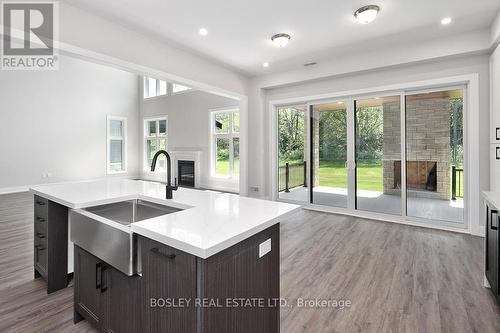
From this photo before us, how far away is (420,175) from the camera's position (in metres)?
4.21

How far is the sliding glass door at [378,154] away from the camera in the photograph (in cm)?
440

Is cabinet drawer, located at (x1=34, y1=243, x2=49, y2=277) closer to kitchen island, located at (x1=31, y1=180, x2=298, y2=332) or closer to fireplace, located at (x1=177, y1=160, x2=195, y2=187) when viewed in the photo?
kitchen island, located at (x1=31, y1=180, x2=298, y2=332)

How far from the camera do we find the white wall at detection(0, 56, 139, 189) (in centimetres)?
688

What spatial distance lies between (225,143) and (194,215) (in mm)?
6324

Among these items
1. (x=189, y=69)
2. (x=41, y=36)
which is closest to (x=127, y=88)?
(x=189, y=69)

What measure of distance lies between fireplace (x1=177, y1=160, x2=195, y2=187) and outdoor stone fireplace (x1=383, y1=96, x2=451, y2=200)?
18.8ft

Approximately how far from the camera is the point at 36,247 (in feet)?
7.91

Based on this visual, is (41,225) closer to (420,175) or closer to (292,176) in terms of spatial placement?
(292,176)

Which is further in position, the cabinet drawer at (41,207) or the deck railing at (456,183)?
the deck railing at (456,183)

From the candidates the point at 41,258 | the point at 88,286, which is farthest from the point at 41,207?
the point at 88,286

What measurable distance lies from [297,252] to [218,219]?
2090mm

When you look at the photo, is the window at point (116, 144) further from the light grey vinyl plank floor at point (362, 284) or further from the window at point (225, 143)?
the light grey vinyl plank floor at point (362, 284)

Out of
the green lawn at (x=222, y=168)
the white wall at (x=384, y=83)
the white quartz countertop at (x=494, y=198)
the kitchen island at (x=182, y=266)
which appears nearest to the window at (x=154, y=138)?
the green lawn at (x=222, y=168)

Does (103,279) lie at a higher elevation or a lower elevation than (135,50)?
lower
